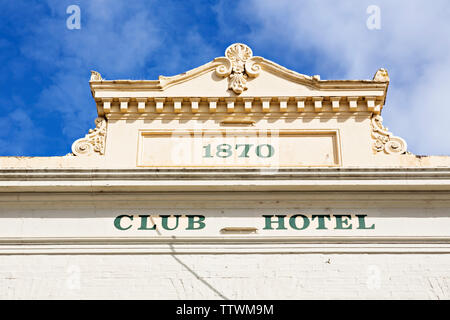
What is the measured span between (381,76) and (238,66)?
2824 millimetres

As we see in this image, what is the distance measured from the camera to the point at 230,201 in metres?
11.8

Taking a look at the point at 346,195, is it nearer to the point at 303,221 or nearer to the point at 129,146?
the point at 303,221

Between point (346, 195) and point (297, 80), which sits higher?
point (297, 80)

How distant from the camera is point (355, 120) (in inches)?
506

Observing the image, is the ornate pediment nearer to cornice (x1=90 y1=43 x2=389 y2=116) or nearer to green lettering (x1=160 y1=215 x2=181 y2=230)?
cornice (x1=90 y1=43 x2=389 y2=116)

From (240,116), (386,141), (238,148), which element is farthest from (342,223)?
(240,116)

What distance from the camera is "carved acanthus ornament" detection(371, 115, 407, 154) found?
40.7ft

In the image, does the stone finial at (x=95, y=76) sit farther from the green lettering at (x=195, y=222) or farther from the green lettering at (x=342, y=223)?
the green lettering at (x=342, y=223)

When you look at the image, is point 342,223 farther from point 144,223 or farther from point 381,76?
point 144,223

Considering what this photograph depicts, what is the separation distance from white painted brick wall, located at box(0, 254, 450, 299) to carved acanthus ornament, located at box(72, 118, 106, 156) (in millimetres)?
2123

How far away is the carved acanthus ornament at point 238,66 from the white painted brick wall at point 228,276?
360 centimetres

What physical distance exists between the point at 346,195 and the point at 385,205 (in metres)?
0.72
